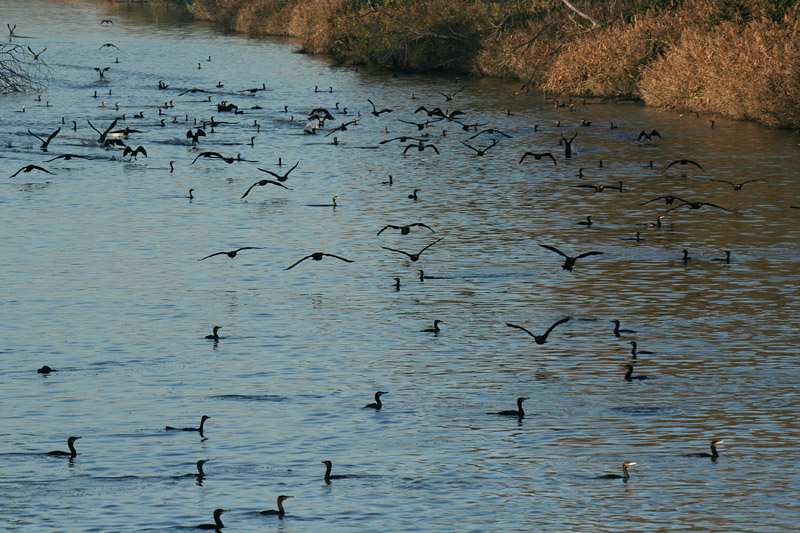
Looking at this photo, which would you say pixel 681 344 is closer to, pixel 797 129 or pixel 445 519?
pixel 445 519

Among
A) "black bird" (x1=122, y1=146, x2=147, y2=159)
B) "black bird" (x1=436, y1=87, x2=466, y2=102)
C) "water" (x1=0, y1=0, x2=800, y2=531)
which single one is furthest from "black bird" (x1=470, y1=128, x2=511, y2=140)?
"black bird" (x1=122, y1=146, x2=147, y2=159)

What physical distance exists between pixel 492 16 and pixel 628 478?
56626 mm

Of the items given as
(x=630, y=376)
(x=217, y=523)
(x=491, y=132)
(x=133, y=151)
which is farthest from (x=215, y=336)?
(x=491, y=132)

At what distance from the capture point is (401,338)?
23.6 meters

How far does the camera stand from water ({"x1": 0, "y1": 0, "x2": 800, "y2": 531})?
15930 millimetres

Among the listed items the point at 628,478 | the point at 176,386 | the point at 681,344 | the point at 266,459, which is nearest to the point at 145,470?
the point at 266,459

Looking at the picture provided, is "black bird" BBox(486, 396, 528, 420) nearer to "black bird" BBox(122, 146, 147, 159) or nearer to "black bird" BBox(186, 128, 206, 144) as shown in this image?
"black bird" BBox(122, 146, 147, 159)

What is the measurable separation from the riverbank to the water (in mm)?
3042

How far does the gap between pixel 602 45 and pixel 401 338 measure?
37748mm

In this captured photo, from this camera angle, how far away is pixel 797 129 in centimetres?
4922

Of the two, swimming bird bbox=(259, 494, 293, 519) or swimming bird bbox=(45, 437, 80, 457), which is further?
swimming bird bbox=(45, 437, 80, 457)

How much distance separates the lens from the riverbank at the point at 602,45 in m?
50.0

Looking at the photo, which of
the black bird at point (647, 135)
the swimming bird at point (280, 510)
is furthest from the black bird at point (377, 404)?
the black bird at point (647, 135)

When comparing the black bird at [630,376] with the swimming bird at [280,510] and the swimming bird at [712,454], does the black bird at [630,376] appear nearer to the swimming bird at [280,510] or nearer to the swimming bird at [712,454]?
the swimming bird at [712,454]
